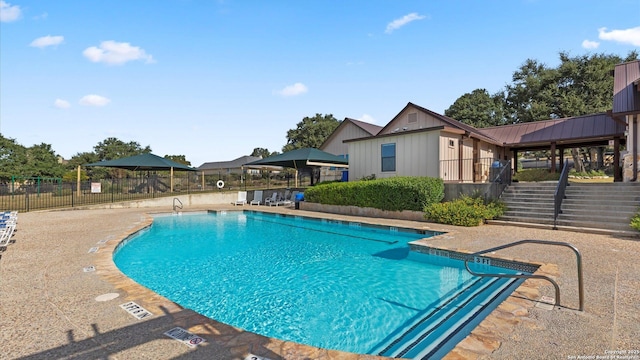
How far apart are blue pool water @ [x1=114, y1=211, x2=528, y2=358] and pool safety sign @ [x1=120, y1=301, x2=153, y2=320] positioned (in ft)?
3.74

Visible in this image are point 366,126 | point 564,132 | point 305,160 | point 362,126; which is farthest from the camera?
point 366,126

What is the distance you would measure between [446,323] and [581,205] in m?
9.14

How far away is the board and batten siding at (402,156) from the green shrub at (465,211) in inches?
93.5

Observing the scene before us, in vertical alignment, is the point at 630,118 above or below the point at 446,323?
above

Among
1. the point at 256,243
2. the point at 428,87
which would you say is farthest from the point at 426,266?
the point at 428,87

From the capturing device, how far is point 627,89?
40.4 feet

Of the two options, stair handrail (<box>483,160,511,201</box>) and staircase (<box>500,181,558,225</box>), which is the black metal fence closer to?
stair handrail (<box>483,160,511,201</box>)

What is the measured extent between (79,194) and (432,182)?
69.8 ft

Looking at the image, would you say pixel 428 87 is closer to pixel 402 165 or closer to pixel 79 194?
pixel 402 165

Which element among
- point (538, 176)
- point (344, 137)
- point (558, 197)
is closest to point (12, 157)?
point (344, 137)

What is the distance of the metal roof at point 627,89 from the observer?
1110 centimetres

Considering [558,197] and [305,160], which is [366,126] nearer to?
[305,160]

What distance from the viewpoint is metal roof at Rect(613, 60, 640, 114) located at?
1110cm

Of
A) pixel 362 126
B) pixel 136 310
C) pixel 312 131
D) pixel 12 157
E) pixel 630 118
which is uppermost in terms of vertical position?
pixel 312 131
